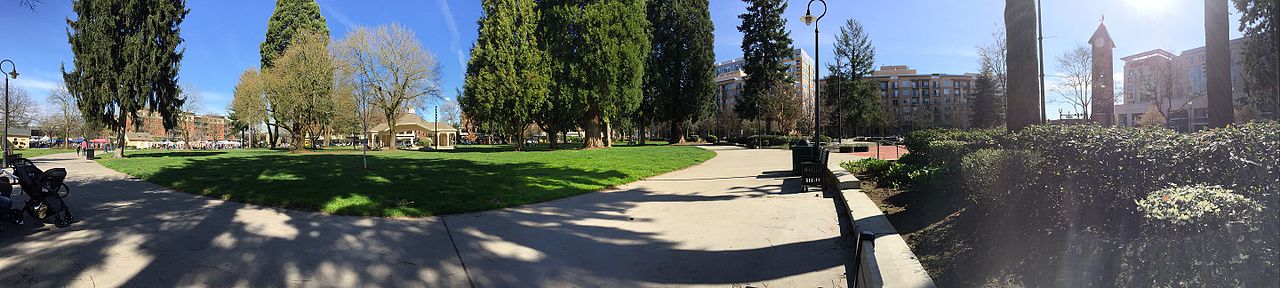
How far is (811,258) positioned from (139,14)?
33.3 metres

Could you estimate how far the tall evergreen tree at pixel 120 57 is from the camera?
23.1m

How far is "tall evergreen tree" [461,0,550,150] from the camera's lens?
31156 millimetres

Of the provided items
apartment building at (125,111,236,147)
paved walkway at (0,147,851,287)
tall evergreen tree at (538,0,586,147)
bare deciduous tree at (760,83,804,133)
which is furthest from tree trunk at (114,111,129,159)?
apartment building at (125,111,236,147)

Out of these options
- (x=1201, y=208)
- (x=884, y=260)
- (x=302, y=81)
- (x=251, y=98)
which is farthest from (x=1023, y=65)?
(x=251, y=98)

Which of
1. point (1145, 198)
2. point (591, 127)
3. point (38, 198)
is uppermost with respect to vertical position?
point (591, 127)

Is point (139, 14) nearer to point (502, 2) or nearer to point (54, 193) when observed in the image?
point (502, 2)

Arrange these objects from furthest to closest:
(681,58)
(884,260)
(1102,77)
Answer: (681,58)
(1102,77)
(884,260)

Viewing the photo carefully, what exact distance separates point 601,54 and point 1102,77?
40.3 metres

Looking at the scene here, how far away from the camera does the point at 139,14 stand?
24391 mm

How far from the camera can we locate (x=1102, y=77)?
40.5m

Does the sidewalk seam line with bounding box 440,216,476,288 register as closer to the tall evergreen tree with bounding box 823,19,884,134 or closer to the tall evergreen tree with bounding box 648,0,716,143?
the tall evergreen tree with bounding box 648,0,716,143

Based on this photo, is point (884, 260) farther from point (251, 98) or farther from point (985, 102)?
point (985, 102)

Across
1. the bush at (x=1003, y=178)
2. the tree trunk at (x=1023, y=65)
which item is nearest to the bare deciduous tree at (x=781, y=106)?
the tree trunk at (x=1023, y=65)

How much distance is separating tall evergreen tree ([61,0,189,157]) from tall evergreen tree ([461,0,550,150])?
48.1ft
